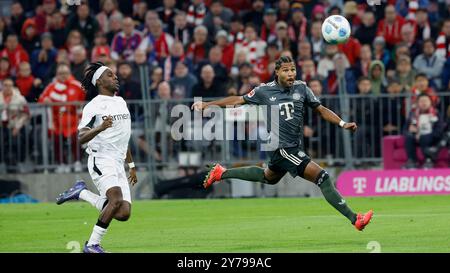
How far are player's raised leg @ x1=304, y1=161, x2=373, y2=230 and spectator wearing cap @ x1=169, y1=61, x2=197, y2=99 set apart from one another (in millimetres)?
10339

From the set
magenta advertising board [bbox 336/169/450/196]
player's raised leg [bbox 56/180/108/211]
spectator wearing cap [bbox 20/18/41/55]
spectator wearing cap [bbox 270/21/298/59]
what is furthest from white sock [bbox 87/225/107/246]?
spectator wearing cap [bbox 20/18/41/55]

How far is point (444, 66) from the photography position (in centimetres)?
2588

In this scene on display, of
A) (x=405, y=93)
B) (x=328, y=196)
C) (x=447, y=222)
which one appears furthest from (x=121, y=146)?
(x=405, y=93)

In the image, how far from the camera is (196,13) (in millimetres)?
29578

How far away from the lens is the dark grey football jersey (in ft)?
55.8

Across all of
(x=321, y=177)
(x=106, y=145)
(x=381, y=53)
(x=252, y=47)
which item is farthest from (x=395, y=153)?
(x=106, y=145)

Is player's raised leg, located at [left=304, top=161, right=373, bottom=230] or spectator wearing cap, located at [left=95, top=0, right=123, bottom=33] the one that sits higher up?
spectator wearing cap, located at [left=95, top=0, right=123, bottom=33]

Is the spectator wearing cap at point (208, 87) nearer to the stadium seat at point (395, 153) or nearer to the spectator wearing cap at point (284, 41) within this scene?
the spectator wearing cap at point (284, 41)

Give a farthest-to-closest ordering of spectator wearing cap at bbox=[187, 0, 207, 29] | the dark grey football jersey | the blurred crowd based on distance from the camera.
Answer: spectator wearing cap at bbox=[187, 0, 207, 29] → the blurred crowd → the dark grey football jersey

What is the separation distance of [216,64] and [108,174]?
12.5 meters

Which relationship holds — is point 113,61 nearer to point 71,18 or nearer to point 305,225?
point 71,18

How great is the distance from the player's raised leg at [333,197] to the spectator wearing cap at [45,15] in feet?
51.0

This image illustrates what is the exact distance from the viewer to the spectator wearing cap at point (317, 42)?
88.7 feet

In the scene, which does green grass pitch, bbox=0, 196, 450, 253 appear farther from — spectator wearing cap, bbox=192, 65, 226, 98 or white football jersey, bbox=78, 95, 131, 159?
spectator wearing cap, bbox=192, 65, 226, 98
